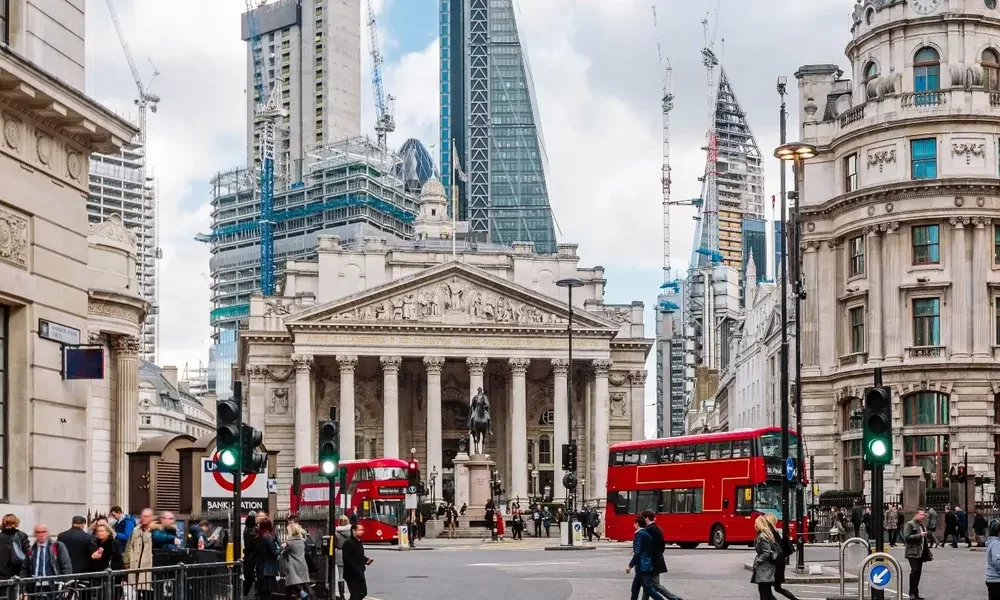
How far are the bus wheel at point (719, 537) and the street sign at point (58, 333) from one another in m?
36.6

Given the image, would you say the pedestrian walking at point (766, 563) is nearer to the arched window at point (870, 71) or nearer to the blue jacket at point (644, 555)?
the blue jacket at point (644, 555)

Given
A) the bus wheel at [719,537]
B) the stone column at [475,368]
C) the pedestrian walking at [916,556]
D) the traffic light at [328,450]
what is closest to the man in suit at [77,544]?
the traffic light at [328,450]

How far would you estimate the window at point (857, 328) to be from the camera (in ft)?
229

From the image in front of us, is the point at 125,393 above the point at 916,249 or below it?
below

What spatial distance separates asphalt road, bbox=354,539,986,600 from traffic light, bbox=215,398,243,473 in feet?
31.9

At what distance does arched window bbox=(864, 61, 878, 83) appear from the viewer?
2768 inches

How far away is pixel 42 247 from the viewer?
2534 cm

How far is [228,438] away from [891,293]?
47.7 m

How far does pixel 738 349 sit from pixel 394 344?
32.8 metres

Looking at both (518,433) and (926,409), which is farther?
(518,433)

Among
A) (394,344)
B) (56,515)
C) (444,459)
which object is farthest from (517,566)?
(444,459)

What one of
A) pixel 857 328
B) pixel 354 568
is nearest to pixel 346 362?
pixel 857 328

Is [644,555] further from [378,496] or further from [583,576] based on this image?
[378,496]

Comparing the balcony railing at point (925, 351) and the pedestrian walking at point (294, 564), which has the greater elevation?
the balcony railing at point (925, 351)
